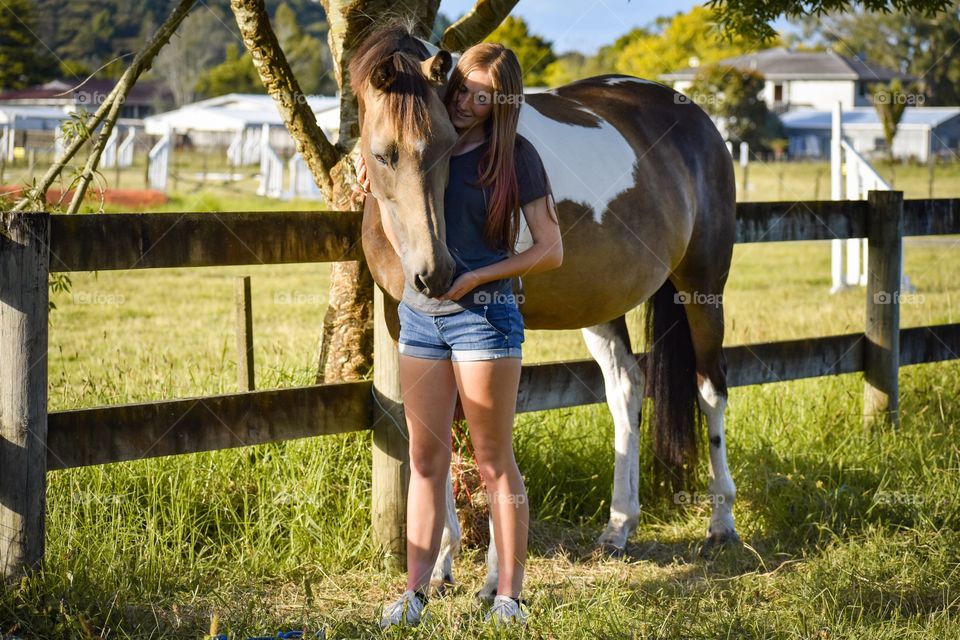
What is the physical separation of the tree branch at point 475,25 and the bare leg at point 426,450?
1758 mm

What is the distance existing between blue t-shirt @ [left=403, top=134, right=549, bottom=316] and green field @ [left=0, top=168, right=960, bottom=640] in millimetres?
959

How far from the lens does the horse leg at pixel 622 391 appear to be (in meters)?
4.12

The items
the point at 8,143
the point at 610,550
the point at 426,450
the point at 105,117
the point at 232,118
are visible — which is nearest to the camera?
the point at 426,450

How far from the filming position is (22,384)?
113 inches

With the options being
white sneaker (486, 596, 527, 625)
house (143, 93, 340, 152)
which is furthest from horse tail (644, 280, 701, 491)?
house (143, 93, 340, 152)

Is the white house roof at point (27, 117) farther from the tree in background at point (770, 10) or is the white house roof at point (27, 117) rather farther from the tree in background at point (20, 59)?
the tree in background at point (770, 10)

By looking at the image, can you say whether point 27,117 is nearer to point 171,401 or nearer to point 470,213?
point 171,401

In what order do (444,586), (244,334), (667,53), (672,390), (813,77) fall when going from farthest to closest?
(813,77) < (667,53) < (672,390) < (244,334) < (444,586)

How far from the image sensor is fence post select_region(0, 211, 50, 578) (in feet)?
9.30

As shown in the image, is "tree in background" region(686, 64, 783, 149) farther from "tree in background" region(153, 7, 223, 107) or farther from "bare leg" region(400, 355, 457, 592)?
"tree in background" region(153, 7, 223, 107)

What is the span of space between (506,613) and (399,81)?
1.57 m

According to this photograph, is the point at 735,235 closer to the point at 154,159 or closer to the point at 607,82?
the point at 607,82

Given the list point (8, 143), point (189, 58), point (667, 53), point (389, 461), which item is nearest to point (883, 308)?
point (389, 461)

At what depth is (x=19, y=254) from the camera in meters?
2.83
